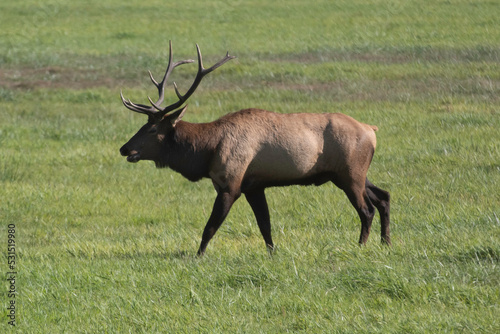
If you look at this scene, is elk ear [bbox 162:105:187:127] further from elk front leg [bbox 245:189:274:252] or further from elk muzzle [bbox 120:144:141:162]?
elk front leg [bbox 245:189:274:252]

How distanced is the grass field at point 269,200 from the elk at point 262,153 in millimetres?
401

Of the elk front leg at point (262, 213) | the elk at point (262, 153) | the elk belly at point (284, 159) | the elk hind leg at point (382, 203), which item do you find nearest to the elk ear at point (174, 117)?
the elk at point (262, 153)

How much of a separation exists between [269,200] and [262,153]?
8.99 ft

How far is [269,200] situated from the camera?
34.8ft

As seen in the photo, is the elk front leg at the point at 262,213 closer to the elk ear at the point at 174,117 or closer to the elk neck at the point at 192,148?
the elk neck at the point at 192,148

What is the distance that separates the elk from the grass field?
0.40 m

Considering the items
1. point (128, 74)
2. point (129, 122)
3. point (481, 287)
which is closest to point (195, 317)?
point (481, 287)

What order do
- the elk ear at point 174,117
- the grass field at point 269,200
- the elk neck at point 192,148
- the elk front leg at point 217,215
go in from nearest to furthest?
the grass field at point 269,200 → the elk front leg at point 217,215 → the elk neck at point 192,148 → the elk ear at point 174,117

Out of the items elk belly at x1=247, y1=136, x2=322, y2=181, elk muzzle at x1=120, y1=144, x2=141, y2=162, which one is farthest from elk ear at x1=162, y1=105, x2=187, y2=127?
elk belly at x1=247, y1=136, x2=322, y2=181

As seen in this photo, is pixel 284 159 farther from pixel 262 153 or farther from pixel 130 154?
pixel 130 154

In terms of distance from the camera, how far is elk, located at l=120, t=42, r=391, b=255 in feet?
25.9

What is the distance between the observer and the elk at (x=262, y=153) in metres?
7.88

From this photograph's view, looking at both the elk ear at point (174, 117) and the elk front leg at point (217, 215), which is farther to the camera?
the elk ear at point (174, 117)

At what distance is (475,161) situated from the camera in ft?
38.0
